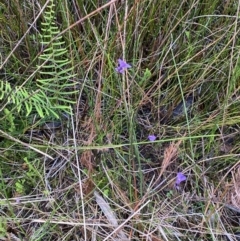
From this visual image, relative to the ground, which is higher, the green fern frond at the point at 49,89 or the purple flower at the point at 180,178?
the green fern frond at the point at 49,89

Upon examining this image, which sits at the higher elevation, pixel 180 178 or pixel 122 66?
pixel 122 66

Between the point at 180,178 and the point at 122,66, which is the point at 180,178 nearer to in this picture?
the point at 180,178

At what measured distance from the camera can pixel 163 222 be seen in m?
1.19

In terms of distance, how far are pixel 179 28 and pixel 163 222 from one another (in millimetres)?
543

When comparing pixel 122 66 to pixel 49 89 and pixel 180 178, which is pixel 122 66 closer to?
pixel 49 89

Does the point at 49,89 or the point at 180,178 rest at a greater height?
the point at 49,89

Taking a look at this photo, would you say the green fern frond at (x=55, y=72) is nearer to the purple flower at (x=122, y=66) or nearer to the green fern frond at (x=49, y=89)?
the green fern frond at (x=49, y=89)

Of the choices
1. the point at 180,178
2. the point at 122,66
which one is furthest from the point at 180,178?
the point at 122,66

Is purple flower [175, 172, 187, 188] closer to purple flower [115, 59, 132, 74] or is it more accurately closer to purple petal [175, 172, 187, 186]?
purple petal [175, 172, 187, 186]

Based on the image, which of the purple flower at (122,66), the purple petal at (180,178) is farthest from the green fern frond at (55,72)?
the purple petal at (180,178)

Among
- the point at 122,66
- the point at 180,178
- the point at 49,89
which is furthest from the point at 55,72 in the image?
the point at 180,178

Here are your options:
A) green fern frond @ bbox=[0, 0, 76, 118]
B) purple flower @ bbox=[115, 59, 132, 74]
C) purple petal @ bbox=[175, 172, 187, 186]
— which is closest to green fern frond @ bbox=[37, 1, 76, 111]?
green fern frond @ bbox=[0, 0, 76, 118]

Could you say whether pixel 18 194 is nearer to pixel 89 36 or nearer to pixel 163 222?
pixel 163 222

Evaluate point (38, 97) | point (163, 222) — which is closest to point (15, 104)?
point (38, 97)
